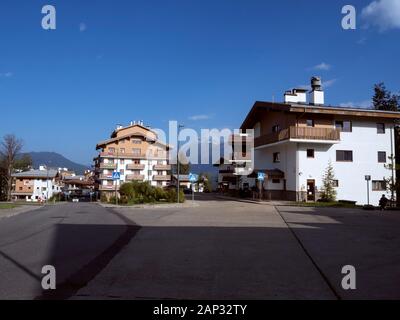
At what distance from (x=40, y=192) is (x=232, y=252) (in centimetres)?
9435

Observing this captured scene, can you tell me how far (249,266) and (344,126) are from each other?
3546 centimetres

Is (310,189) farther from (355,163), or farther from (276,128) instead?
(276,128)

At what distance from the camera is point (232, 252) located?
404 inches

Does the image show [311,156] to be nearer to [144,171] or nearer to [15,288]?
[15,288]

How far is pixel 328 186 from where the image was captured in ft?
126

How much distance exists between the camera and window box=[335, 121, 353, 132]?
4119 centimetres

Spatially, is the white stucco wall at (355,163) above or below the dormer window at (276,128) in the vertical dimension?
below

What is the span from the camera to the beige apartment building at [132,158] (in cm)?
8594

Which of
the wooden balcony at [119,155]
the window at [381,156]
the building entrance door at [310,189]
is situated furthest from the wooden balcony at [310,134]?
the wooden balcony at [119,155]

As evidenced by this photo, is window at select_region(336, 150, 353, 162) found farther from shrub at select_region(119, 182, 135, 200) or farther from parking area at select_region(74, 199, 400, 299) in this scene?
parking area at select_region(74, 199, 400, 299)

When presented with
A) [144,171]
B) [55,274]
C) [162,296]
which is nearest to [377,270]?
[162,296]

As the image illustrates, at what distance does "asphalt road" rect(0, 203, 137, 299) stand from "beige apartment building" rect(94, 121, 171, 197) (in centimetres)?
7010

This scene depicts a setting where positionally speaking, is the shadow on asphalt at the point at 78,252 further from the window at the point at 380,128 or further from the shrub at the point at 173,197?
the window at the point at 380,128

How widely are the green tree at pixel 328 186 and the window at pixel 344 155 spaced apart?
141 centimetres
